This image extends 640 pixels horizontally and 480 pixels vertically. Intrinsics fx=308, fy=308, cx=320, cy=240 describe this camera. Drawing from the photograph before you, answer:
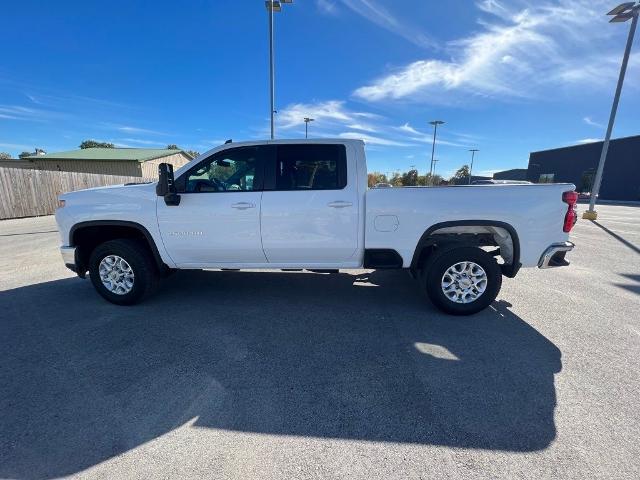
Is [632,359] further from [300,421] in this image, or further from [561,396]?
[300,421]

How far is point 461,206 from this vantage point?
352cm

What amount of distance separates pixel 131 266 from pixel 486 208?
173 inches

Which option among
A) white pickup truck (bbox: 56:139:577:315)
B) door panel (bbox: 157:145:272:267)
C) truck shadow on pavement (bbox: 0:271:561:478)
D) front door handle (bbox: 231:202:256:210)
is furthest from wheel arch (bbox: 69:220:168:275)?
front door handle (bbox: 231:202:256:210)

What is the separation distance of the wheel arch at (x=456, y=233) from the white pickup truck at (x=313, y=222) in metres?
0.01

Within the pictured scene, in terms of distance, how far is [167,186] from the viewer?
3633 mm

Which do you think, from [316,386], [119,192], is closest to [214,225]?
[119,192]

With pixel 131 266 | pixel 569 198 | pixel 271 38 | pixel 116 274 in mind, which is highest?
pixel 271 38

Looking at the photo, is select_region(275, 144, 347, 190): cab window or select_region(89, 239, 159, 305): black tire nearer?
select_region(275, 144, 347, 190): cab window

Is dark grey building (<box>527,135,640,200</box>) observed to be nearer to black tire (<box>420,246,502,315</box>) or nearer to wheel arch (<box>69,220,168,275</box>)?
black tire (<box>420,246,502,315</box>)

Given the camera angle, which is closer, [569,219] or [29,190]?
[569,219]

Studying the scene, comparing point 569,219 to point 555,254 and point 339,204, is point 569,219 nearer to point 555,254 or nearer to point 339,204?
point 555,254

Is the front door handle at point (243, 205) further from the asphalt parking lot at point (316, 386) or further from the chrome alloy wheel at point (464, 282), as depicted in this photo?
the chrome alloy wheel at point (464, 282)

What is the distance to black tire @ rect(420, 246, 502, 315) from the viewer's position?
368 centimetres

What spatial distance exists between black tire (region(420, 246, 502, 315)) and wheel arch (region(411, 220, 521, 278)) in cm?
16
